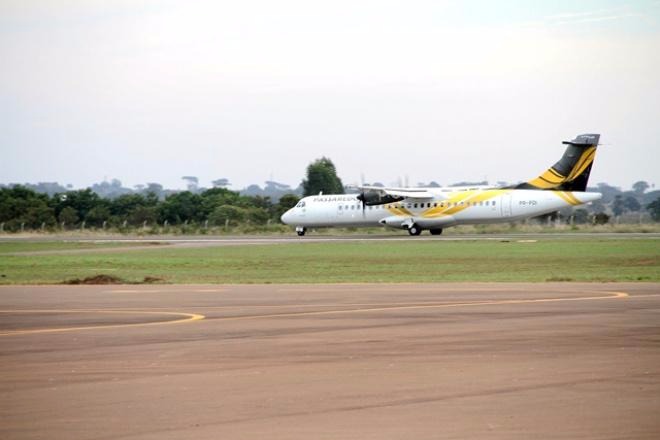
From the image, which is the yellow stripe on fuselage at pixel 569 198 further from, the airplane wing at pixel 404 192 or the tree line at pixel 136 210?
the tree line at pixel 136 210

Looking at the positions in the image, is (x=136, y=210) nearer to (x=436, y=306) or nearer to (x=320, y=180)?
(x=320, y=180)

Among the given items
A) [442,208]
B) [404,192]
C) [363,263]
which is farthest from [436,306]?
[404,192]

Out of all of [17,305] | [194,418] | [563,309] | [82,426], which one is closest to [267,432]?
[194,418]

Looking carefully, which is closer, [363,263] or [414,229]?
[363,263]

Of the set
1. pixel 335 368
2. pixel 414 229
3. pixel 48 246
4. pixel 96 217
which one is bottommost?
pixel 335 368

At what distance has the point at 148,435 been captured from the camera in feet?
38.7

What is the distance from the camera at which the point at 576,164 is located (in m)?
76.4

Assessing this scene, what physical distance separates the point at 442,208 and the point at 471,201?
6.73ft

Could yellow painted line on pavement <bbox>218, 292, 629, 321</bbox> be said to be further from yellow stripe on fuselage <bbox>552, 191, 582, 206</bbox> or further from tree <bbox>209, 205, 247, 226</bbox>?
tree <bbox>209, 205, 247, 226</bbox>

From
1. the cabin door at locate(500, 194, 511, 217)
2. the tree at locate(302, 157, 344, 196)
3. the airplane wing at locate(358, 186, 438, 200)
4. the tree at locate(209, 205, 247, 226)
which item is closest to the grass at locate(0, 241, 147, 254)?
the airplane wing at locate(358, 186, 438, 200)

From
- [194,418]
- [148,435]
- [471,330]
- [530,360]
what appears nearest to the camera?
[148,435]

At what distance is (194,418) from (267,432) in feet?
3.78

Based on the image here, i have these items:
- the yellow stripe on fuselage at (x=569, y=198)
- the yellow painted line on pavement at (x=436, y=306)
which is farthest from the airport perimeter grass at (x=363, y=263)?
the yellow stripe on fuselage at (x=569, y=198)

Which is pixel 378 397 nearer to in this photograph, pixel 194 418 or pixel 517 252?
pixel 194 418
